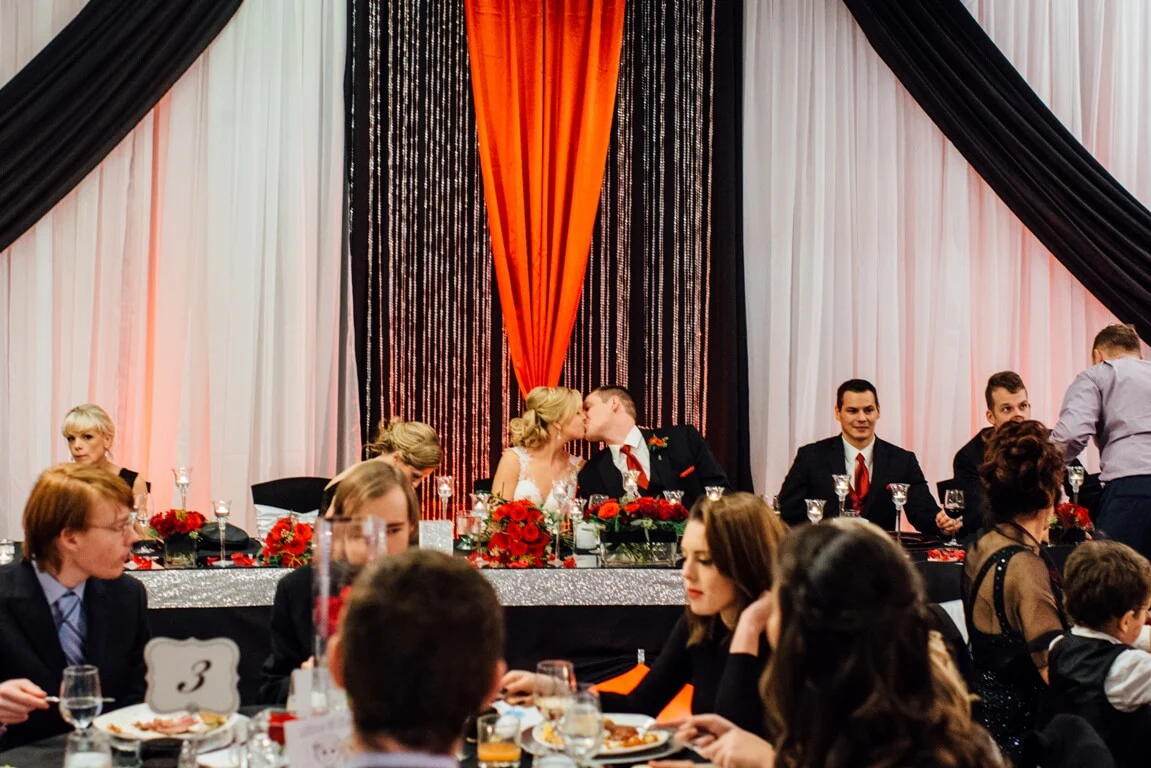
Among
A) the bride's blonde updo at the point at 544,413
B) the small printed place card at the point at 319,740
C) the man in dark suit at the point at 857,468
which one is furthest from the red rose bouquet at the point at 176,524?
the small printed place card at the point at 319,740

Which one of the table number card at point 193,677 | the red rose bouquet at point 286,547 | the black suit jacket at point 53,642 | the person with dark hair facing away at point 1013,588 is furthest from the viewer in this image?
the red rose bouquet at point 286,547

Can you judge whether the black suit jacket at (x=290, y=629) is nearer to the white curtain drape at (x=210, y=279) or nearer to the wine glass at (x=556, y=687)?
the wine glass at (x=556, y=687)

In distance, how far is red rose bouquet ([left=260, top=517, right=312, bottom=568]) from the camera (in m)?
4.74

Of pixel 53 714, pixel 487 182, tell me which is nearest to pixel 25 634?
pixel 53 714

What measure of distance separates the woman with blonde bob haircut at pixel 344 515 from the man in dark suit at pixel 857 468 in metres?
3.20

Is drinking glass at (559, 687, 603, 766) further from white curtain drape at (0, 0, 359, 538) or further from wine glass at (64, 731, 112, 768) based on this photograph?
white curtain drape at (0, 0, 359, 538)

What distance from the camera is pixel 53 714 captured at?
299cm

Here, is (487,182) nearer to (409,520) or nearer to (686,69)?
(686,69)

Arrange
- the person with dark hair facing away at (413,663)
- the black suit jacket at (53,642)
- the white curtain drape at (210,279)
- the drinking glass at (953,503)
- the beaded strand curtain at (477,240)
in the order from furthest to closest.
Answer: the beaded strand curtain at (477,240) → the white curtain drape at (210,279) → the drinking glass at (953,503) → the black suit jacket at (53,642) → the person with dark hair facing away at (413,663)

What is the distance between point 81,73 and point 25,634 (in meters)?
4.41

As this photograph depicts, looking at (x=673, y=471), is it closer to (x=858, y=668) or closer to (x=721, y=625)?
(x=721, y=625)

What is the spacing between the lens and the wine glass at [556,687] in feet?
7.99

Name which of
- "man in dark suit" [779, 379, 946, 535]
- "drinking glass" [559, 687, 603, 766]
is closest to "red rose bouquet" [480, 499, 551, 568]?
"man in dark suit" [779, 379, 946, 535]

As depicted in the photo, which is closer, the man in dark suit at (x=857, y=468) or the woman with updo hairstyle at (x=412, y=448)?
the woman with updo hairstyle at (x=412, y=448)
